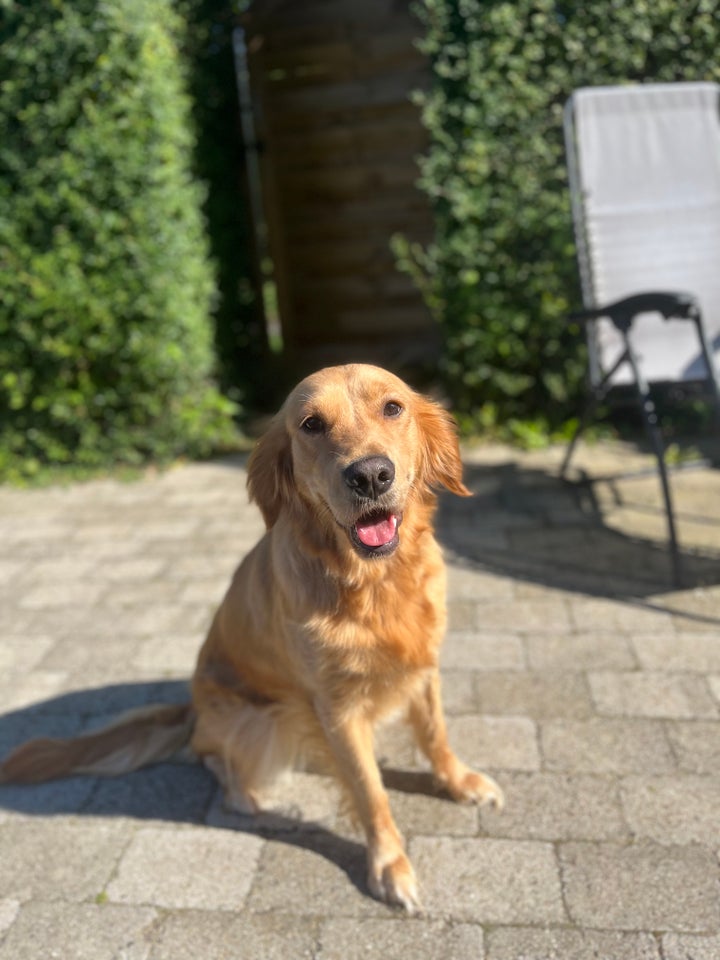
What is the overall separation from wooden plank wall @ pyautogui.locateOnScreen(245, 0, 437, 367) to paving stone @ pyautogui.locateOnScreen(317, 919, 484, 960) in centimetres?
516

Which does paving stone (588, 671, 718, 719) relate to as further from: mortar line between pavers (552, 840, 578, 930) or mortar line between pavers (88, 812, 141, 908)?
mortar line between pavers (88, 812, 141, 908)

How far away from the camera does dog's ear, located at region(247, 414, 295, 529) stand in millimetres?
2154

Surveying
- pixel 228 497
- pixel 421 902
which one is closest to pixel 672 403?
pixel 228 497

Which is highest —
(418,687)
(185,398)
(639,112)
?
(639,112)

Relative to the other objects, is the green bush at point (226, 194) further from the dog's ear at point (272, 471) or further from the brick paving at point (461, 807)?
the dog's ear at point (272, 471)

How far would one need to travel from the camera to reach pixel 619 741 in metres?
2.45

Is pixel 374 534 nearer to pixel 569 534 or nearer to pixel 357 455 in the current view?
pixel 357 455

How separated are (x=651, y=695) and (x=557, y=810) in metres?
0.64

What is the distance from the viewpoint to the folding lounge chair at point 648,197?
4180 millimetres

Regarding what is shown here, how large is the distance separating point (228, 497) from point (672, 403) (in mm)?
2916

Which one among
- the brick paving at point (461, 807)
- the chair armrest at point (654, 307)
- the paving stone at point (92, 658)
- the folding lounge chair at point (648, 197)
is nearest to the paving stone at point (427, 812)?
the brick paving at point (461, 807)

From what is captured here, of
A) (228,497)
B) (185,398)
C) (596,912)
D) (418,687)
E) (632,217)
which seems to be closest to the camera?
(596,912)

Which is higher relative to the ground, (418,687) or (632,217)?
(632,217)

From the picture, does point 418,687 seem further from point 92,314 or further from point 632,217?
point 92,314
